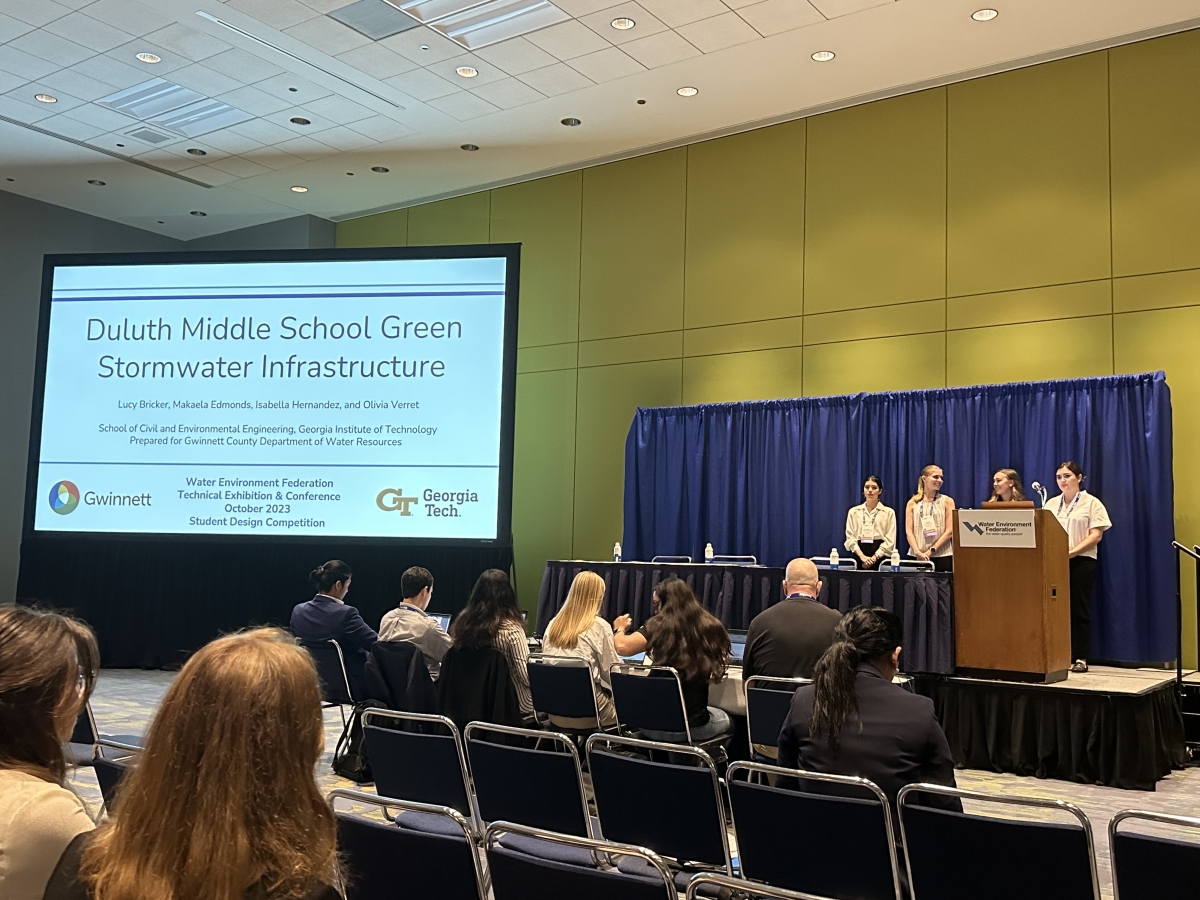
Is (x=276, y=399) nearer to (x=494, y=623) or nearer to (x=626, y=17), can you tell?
(x=626, y=17)

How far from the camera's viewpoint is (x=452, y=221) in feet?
43.7

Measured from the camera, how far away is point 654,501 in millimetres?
11562

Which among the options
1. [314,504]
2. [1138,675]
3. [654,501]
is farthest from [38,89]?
[1138,675]

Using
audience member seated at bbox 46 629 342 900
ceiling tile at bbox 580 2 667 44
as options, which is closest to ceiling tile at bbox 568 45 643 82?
ceiling tile at bbox 580 2 667 44

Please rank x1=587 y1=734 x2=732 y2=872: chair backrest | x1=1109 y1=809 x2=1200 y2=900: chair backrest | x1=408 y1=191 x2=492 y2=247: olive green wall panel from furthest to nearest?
x1=408 y1=191 x2=492 y2=247: olive green wall panel < x1=587 y1=734 x2=732 y2=872: chair backrest < x1=1109 y1=809 x2=1200 y2=900: chair backrest

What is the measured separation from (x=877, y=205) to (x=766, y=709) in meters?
6.87

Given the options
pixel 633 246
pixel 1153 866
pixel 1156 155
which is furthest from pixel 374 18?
pixel 1153 866

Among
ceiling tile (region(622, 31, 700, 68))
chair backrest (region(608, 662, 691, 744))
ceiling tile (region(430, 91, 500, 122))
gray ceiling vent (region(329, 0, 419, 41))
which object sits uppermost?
ceiling tile (region(430, 91, 500, 122))

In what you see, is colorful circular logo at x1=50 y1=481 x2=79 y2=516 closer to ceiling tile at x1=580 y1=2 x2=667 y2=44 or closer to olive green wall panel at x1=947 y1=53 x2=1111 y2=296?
ceiling tile at x1=580 y1=2 x2=667 y2=44

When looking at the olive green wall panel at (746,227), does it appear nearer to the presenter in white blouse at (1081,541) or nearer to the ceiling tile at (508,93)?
the ceiling tile at (508,93)

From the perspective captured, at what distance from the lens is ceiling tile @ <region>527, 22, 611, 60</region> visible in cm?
892

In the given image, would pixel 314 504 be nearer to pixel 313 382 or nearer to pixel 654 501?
pixel 313 382

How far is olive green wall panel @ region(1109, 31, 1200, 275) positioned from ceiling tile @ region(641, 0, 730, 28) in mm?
3459

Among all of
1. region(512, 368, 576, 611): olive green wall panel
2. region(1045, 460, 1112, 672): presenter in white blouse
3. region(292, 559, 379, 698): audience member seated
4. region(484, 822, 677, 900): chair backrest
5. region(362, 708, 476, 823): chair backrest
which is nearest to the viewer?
region(484, 822, 677, 900): chair backrest
